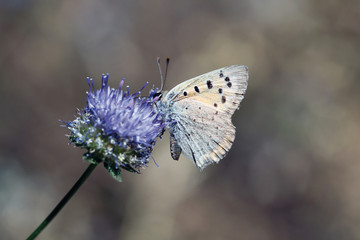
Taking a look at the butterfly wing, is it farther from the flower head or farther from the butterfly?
the flower head

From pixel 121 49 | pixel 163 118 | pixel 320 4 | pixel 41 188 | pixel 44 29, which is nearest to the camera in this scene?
pixel 163 118

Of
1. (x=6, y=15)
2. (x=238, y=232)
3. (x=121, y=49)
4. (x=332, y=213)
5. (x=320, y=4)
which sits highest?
(x=320, y=4)

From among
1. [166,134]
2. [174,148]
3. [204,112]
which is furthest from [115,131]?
[166,134]

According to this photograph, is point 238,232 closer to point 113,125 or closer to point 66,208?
point 66,208

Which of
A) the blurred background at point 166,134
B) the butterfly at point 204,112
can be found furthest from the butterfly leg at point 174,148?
the blurred background at point 166,134

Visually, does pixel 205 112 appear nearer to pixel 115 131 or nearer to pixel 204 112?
pixel 204 112

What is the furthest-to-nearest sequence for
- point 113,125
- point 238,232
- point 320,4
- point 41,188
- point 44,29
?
point 320,4, point 44,29, point 238,232, point 41,188, point 113,125

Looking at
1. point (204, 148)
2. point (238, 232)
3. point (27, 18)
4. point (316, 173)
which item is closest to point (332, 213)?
point (316, 173)
